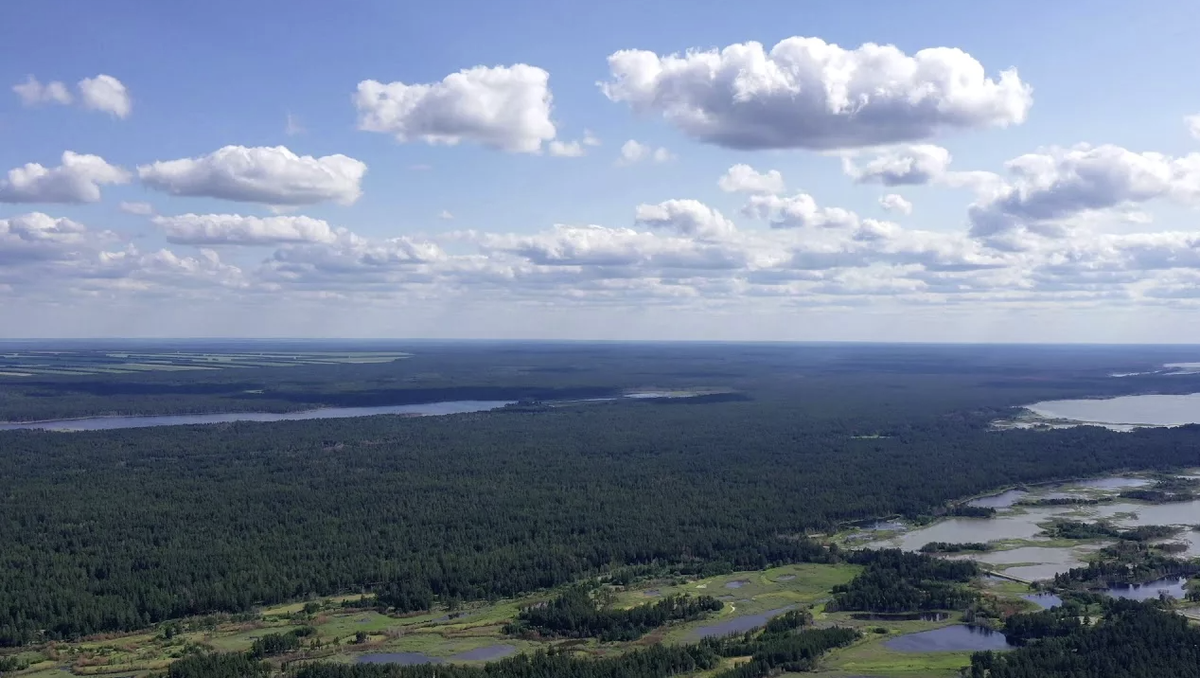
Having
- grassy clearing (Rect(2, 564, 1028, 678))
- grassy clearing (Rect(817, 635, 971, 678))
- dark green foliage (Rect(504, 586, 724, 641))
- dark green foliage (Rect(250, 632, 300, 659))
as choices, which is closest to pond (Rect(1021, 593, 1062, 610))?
grassy clearing (Rect(2, 564, 1028, 678))

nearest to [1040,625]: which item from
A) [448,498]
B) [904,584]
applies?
[904,584]

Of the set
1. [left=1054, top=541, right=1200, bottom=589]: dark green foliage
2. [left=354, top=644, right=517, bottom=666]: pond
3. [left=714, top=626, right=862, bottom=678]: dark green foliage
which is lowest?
[left=354, top=644, right=517, bottom=666]: pond

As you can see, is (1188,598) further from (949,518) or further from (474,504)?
(474,504)

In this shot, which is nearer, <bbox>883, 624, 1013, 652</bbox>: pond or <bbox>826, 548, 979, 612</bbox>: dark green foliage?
<bbox>883, 624, 1013, 652</bbox>: pond

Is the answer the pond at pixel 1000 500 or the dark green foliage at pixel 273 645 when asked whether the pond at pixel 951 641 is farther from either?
the pond at pixel 1000 500

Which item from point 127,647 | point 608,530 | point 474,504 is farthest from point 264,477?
point 127,647

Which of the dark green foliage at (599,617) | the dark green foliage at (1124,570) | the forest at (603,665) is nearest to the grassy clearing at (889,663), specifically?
the forest at (603,665)

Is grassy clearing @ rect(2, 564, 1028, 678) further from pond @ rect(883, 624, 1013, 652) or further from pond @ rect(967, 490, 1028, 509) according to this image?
pond @ rect(967, 490, 1028, 509)
